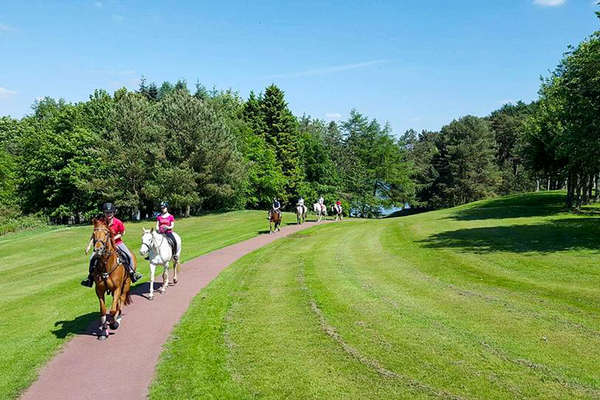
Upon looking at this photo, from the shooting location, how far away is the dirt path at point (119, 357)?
26.5ft

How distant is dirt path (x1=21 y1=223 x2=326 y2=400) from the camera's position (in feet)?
26.5

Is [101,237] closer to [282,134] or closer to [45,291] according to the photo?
[45,291]

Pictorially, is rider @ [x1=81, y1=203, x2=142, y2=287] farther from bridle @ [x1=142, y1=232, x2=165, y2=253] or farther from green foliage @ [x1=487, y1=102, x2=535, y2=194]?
green foliage @ [x1=487, y1=102, x2=535, y2=194]

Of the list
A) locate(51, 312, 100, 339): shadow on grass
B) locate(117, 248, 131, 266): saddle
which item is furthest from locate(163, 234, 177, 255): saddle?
locate(117, 248, 131, 266): saddle

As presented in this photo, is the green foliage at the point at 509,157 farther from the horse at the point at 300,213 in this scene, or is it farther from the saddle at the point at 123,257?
the saddle at the point at 123,257

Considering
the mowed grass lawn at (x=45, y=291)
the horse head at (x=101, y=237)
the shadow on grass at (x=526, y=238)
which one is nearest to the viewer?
the mowed grass lawn at (x=45, y=291)

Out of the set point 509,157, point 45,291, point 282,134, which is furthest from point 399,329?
point 509,157

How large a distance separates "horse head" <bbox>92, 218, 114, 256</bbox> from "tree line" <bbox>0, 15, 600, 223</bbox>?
24.3 meters

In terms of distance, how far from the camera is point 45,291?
16438 millimetres

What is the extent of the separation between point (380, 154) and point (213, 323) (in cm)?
6686

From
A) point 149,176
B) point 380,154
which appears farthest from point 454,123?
point 149,176

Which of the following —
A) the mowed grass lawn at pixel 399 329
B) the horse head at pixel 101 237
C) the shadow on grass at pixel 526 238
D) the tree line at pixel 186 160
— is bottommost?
the mowed grass lawn at pixel 399 329

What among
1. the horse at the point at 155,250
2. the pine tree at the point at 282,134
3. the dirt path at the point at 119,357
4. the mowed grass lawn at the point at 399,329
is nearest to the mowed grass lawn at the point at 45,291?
the dirt path at the point at 119,357

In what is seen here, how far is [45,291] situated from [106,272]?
7566 millimetres
